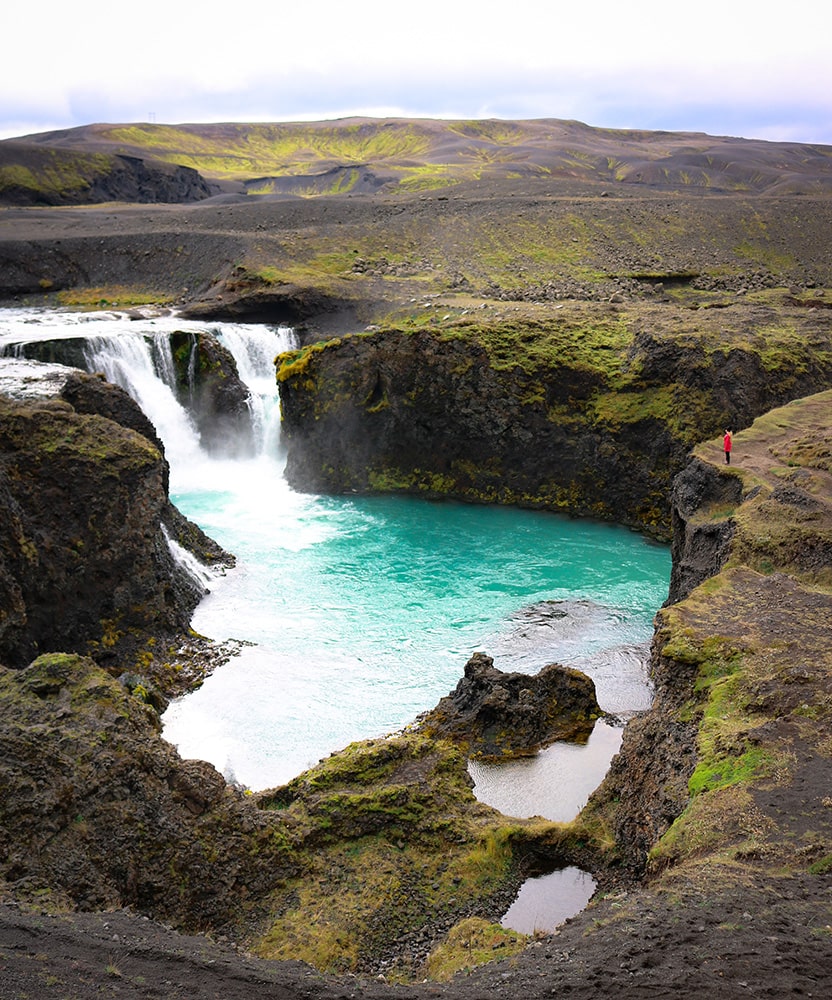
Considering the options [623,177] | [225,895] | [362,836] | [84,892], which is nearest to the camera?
[84,892]

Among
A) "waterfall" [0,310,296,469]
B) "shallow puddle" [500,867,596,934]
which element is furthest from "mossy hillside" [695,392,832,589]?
"waterfall" [0,310,296,469]

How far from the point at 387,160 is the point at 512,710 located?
484 ft

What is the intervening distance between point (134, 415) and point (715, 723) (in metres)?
18.4

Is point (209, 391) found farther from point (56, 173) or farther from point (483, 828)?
point (56, 173)

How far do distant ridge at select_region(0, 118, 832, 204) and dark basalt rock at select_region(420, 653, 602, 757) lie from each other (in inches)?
2897

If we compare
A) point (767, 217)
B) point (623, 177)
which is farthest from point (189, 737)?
point (623, 177)

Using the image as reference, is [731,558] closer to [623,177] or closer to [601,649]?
[601,649]

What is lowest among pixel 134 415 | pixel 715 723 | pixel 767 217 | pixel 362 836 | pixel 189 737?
pixel 189 737

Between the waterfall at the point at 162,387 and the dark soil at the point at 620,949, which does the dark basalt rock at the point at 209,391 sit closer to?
the waterfall at the point at 162,387

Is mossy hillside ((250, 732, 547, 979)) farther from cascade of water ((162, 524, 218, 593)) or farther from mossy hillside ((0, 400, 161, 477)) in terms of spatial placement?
cascade of water ((162, 524, 218, 593))

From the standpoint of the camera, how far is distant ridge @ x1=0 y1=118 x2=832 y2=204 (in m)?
102

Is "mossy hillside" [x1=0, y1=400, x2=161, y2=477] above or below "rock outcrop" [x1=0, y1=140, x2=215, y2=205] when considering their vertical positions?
below

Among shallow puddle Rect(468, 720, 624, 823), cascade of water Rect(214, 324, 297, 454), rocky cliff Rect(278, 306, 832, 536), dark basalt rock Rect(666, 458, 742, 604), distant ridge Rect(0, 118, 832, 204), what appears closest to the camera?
shallow puddle Rect(468, 720, 624, 823)

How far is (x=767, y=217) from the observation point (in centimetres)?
7344
